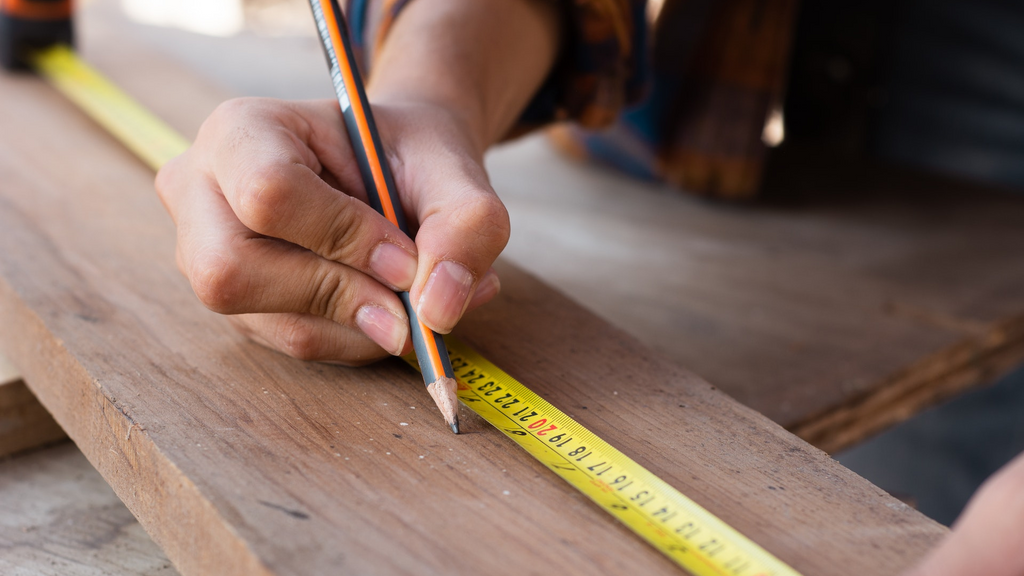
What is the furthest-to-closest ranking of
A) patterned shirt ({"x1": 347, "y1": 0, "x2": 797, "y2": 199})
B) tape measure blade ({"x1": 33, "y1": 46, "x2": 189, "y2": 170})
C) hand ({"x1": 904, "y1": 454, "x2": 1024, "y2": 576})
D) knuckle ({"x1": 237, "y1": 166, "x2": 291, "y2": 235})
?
patterned shirt ({"x1": 347, "y1": 0, "x2": 797, "y2": 199})
tape measure blade ({"x1": 33, "y1": 46, "x2": 189, "y2": 170})
knuckle ({"x1": 237, "y1": 166, "x2": 291, "y2": 235})
hand ({"x1": 904, "y1": 454, "x2": 1024, "y2": 576})

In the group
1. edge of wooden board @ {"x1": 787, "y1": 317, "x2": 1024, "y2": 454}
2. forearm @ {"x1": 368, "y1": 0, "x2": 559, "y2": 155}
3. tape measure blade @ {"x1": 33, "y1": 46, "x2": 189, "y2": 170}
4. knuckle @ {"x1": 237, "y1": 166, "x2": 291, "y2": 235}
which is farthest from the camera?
tape measure blade @ {"x1": 33, "y1": 46, "x2": 189, "y2": 170}

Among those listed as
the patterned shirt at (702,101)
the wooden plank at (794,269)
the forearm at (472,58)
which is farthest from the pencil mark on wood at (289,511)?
the patterned shirt at (702,101)

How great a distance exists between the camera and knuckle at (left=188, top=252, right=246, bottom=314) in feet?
2.44

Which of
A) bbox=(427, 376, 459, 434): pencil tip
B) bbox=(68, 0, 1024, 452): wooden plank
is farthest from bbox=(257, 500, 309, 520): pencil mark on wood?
bbox=(68, 0, 1024, 452): wooden plank

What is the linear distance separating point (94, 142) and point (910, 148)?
1897 mm

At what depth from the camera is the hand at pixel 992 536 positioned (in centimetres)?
50

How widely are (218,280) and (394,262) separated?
6.2 inches

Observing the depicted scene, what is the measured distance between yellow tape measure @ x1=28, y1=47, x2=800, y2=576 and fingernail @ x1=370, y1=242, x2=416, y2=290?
12cm

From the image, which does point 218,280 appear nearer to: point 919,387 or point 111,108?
point 111,108

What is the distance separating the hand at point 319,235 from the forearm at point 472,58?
150mm

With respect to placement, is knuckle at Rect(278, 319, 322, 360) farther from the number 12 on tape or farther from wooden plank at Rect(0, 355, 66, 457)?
wooden plank at Rect(0, 355, 66, 457)

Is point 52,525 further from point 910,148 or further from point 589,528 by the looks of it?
point 910,148

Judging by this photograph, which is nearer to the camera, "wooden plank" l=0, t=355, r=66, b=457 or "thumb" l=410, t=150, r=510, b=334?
"thumb" l=410, t=150, r=510, b=334

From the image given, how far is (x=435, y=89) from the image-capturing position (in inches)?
38.4
